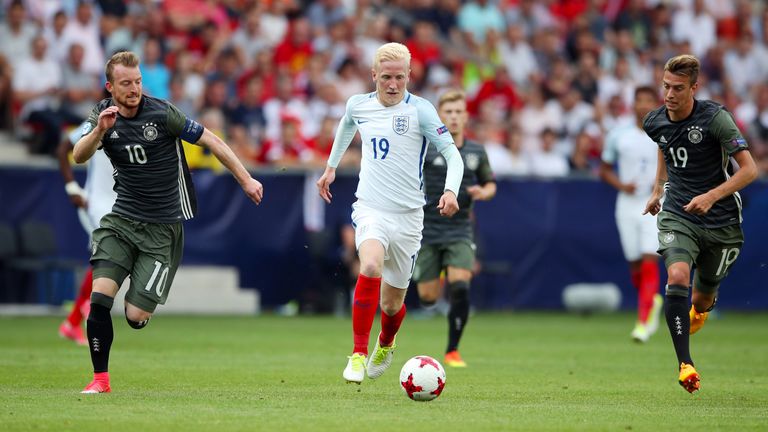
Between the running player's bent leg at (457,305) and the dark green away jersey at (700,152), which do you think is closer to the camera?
the dark green away jersey at (700,152)

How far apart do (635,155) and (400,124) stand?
676 centimetres

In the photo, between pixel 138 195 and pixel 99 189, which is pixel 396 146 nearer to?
pixel 138 195

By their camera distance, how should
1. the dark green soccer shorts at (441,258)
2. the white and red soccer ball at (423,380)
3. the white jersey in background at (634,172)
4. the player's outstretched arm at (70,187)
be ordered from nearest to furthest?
the white and red soccer ball at (423,380)
the dark green soccer shorts at (441,258)
the player's outstretched arm at (70,187)
the white jersey in background at (634,172)

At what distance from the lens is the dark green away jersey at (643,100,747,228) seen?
1000 cm

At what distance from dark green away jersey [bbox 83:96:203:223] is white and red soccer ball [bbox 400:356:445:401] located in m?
2.22

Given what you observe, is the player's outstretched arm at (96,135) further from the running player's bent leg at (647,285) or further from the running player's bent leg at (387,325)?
the running player's bent leg at (647,285)

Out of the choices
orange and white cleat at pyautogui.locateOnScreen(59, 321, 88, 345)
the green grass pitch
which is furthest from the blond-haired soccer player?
orange and white cleat at pyautogui.locateOnScreen(59, 321, 88, 345)

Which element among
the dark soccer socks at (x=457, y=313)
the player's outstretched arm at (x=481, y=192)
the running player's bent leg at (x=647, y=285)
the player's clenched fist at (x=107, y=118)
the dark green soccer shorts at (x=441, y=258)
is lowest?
the running player's bent leg at (x=647, y=285)

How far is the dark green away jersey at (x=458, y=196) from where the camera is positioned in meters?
12.9

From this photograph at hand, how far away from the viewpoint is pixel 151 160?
988 cm

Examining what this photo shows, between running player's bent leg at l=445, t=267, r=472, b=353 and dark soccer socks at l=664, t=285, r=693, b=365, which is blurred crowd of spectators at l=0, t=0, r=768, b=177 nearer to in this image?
running player's bent leg at l=445, t=267, r=472, b=353

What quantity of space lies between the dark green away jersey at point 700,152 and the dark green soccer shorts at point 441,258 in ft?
9.09

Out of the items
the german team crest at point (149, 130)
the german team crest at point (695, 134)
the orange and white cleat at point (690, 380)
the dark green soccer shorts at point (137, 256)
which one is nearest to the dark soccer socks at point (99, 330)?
the dark green soccer shorts at point (137, 256)

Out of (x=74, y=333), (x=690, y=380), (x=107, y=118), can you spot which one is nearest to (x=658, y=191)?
(x=690, y=380)
